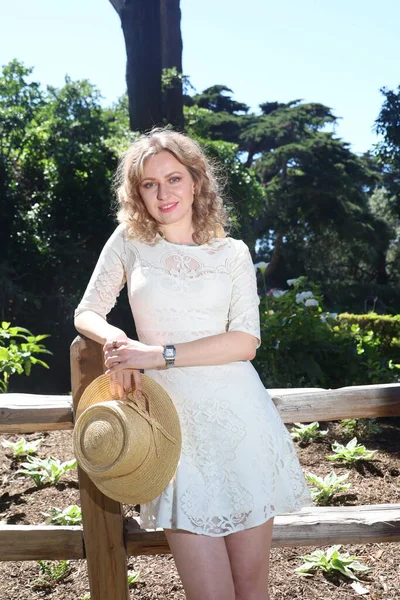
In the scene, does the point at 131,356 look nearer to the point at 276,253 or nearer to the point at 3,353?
the point at 3,353

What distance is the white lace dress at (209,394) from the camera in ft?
7.11

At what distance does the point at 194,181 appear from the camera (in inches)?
97.0

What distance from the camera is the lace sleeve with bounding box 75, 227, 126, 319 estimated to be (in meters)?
2.37

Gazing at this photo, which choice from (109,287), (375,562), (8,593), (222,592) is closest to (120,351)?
(109,287)

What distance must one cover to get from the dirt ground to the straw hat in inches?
51.7

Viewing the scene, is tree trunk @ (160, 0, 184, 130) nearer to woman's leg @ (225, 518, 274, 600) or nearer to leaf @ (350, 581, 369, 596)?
leaf @ (350, 581, 369, 596)

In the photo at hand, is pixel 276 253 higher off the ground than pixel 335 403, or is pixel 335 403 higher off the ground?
pixel 276 253

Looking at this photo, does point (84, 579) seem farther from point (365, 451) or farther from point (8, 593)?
point (365, 451)

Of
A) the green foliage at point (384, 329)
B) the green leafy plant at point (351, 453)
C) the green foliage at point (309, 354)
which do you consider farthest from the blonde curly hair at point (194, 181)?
the green foliage at point (384, 329)

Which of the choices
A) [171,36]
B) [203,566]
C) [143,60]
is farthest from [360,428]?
[171,36]

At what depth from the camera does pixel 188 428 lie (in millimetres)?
2232

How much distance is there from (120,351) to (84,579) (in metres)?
1.81

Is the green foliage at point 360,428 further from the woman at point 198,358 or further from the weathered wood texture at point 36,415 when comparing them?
the woman at point 198,358

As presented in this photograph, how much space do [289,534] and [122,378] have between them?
119cm
